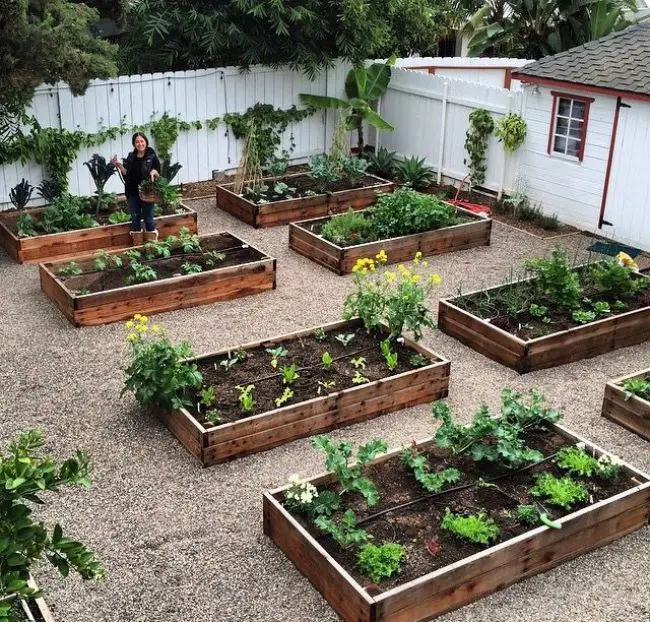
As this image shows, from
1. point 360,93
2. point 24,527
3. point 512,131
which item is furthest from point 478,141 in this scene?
point 24,527

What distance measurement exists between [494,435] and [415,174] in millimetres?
8430

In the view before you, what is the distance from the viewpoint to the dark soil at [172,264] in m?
10.0

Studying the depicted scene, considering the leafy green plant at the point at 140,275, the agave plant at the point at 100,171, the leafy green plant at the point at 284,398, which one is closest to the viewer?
the leafy green plant at the point at 284,398

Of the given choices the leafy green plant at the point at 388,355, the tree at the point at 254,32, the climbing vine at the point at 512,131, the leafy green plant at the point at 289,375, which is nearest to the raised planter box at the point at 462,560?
the leafy green plant at the point at 289,375

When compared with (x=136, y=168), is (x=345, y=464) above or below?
below

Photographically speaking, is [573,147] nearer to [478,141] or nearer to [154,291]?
[478,141]

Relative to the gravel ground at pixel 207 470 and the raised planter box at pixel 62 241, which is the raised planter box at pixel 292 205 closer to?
the raised planter box at pixel 62 241

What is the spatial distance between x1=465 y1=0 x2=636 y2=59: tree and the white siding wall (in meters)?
5.60

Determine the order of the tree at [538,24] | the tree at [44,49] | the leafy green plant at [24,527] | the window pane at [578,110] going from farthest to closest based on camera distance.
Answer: the tree at [538,24]
the window pane at [578,110]
the tree at [44,49]
the leafy green plant at [24,527]

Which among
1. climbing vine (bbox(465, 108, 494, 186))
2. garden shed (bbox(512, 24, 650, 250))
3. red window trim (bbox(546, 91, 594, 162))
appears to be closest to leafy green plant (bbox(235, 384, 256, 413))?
garden shed (bbox(512, 24, 650, 250))

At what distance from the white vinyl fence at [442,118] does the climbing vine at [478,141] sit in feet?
0.34

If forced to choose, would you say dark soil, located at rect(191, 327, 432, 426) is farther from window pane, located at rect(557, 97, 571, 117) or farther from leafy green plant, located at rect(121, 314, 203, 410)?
window pane, located at rect(557, 97, 571, 117)

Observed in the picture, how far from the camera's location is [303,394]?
25.1ft

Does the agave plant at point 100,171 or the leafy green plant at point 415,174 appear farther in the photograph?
the leafy green plant at point 415,174
